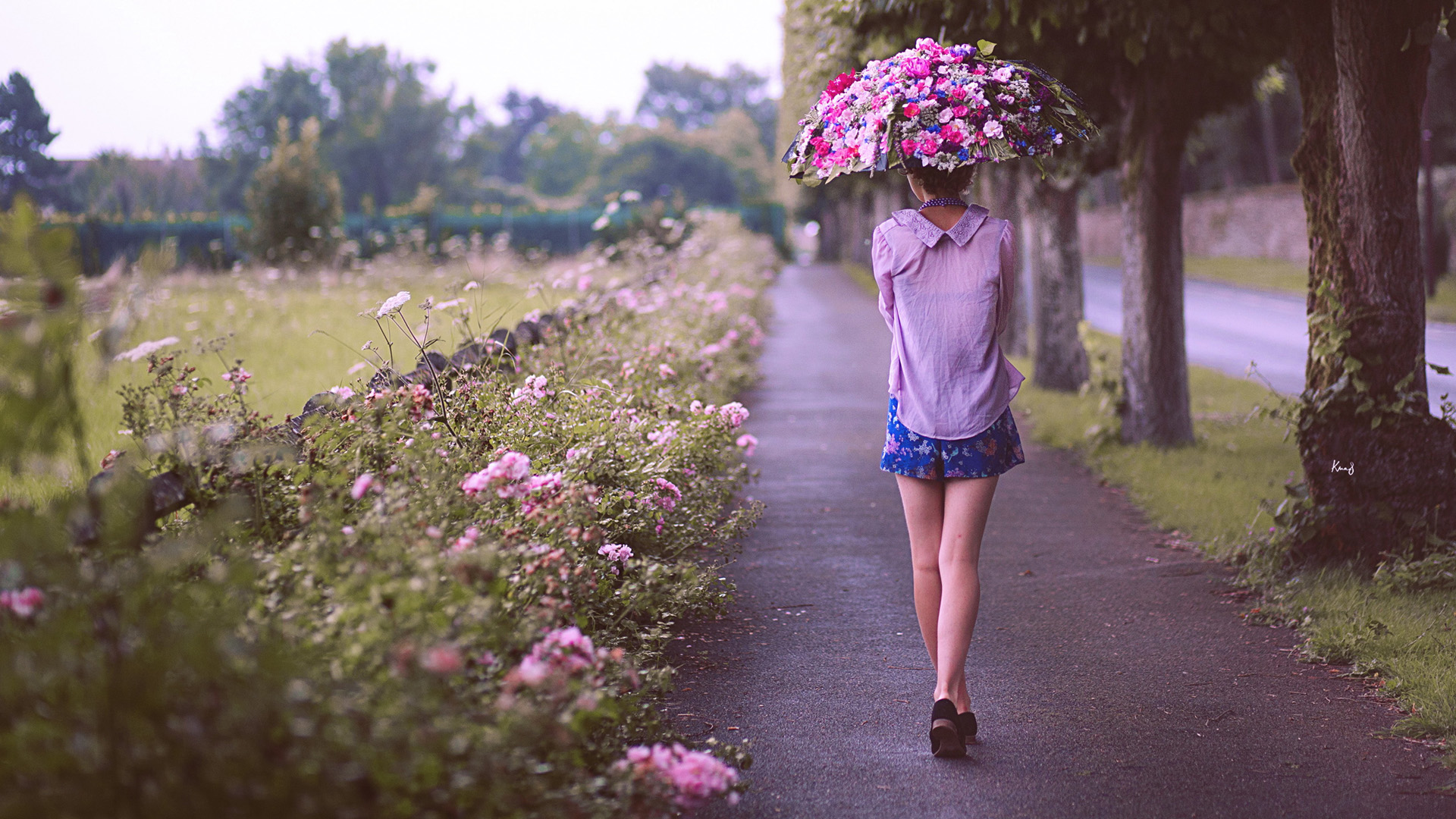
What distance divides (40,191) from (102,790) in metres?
8.48

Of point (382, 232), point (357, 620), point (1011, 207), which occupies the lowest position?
point (357, 620)

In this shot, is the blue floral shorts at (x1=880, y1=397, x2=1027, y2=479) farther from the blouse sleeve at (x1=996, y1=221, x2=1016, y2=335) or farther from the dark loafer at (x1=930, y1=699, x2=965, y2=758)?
the dark loafer at (x1=930, y1=699, x2=965, y2=758)

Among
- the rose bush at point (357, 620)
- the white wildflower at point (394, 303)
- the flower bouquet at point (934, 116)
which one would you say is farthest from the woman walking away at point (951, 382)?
the white wildflower at point (394, 303)

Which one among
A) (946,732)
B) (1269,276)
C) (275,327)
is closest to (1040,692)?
(946,732)

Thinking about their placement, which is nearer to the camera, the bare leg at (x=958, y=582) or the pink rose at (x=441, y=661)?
the pink rose at (x=441, y=661)

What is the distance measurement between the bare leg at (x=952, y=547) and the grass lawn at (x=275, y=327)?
2.43m

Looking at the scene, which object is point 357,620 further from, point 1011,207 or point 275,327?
point 1011,207

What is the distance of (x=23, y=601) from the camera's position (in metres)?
2.53

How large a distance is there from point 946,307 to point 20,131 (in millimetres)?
6403

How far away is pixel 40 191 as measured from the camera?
355 inches

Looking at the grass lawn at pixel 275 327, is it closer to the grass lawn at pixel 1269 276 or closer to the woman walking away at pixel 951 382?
the woman walking away at pixel 951 382

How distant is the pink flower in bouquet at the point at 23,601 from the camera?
2.52 meters

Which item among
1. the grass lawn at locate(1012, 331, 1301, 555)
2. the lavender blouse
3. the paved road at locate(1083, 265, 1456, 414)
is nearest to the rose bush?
the lavender blouse

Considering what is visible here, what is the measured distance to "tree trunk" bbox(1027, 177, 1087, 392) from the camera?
12.9m
